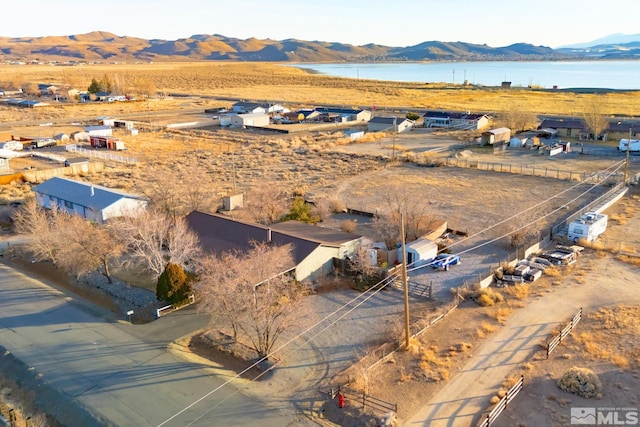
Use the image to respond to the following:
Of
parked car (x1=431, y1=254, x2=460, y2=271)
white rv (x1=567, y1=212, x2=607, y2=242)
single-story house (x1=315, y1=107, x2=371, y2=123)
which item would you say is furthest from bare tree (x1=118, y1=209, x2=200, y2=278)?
single-story house (x1=315, y1=107, x2=371, y2=123)

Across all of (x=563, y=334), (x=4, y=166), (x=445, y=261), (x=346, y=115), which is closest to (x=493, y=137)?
(x=346, y=115)

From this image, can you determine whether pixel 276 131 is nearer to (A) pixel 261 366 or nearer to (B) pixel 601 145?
(B) pixel 601 145

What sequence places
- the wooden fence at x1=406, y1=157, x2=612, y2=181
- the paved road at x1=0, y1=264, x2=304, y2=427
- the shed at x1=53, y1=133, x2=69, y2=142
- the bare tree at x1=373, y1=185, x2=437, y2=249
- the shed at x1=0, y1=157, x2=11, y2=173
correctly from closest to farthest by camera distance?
1. the paved road at x1=0, y1=264, x2=304, y2=427
2. the bare tree at x1=373, y1=185, x2=437, y2=249
3. the wooden fence at x1=406, y1=157, x2=612, y2=181
4. the shed at x1=0, y1=157, x2=11, y2=173
5. the shed at x1=53, y1=133, x2=69, y2=142

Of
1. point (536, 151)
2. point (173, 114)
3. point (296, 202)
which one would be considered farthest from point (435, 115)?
point (296, 202)

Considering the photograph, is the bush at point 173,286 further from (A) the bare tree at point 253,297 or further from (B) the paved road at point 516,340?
(B) the paved road at point 516,340

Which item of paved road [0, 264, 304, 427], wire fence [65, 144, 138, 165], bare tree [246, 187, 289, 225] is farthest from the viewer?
wire fence [65, 144, 138, 165]

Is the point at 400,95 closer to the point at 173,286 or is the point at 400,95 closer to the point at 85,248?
the point at 85,248

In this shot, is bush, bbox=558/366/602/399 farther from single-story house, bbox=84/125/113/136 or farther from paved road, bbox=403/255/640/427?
single-story house, bbox=84/125/113/136
